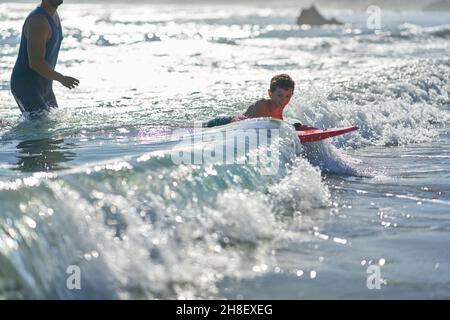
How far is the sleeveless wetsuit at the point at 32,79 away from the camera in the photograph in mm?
8562

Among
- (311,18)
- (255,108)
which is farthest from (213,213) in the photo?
(311,18)

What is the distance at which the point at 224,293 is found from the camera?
169 inches

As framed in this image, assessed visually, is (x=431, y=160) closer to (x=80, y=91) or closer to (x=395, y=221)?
(x=395, y=221)

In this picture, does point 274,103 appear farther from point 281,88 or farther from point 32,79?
point 32,79

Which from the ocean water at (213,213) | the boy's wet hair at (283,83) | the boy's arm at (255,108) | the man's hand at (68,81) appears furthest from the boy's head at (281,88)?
the man's hand at (68,81)

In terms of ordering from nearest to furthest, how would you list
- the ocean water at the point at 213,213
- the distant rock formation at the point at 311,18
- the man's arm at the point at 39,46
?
the ocean water at the point at 213,213 → the man's arm at the point at 39,46 → the distant rock formation at the point at 311,18

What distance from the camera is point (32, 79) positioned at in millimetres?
8641

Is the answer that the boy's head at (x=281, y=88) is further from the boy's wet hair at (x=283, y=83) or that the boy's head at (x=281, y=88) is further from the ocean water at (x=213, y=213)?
the ocean water at (x=213, y=213)

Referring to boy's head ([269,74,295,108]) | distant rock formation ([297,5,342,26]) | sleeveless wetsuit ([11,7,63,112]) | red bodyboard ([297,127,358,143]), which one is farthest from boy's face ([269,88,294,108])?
distant rock formation ([297,5,342,26])

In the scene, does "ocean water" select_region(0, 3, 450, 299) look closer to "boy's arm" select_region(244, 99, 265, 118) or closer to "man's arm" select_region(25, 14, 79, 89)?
"boy's arm" select_region(244, 99, 265, 118)

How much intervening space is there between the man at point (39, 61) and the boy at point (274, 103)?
5.79 feet

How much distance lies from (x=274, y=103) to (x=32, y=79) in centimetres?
279

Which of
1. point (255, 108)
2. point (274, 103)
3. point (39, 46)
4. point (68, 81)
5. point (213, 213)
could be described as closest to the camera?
point (213, 213)
